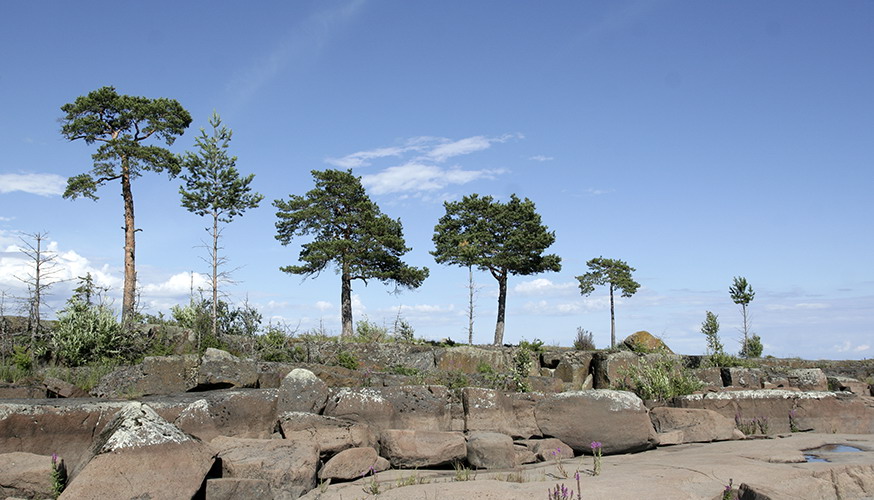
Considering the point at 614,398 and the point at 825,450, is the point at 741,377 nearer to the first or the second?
the point at 825,450

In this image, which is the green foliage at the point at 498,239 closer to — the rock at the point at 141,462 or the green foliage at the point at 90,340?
the green foliage at the point at 90,340

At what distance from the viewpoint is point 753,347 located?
30.2 m

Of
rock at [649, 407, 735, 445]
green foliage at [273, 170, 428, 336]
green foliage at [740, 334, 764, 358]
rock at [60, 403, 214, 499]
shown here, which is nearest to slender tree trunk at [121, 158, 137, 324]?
green foliage at [273, 170, 428, 336]

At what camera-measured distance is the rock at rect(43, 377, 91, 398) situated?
36.0ft

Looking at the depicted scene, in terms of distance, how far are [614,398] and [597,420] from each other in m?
0.57

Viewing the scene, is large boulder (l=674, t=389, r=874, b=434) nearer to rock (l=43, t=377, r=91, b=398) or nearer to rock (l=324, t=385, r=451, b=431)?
rock (l=324, t=385, r=451, b=431)

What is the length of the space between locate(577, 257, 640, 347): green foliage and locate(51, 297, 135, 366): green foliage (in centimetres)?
3748

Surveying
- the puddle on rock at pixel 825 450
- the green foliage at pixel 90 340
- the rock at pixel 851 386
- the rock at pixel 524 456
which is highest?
the green foliage at pixel 90 340

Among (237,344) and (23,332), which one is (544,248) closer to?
(237,344)

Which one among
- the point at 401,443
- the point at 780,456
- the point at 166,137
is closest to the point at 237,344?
the point at 401,443

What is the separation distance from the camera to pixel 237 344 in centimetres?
1555

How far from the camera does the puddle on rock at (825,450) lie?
373 inches

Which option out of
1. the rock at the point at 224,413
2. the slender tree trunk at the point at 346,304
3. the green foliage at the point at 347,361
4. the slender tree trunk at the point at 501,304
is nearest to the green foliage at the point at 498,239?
the slender tree trunk at the point at 501,304

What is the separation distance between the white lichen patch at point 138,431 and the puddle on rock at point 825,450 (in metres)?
8.95
